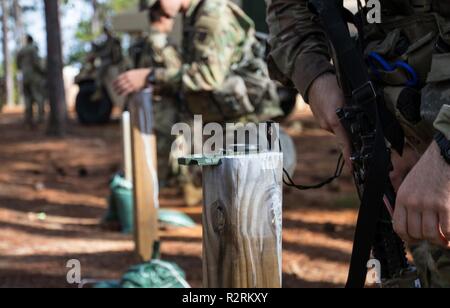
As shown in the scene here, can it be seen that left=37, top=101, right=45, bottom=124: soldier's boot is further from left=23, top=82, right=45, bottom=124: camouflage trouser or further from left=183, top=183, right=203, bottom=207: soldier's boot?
left=183, top=183, right=203, bottom=207: soldier's boot

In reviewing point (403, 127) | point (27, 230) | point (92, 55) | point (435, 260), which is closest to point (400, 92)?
point (403, 127)

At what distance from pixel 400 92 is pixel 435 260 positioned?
56cm

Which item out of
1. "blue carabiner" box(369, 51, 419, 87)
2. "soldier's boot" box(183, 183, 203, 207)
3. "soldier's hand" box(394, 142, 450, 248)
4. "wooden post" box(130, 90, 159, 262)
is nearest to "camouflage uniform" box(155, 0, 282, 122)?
"wooden post" box(130, 90, 159, 262)

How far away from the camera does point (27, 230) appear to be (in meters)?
6.07

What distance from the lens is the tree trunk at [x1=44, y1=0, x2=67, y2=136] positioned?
1301 centimetres

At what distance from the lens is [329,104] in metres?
1.88

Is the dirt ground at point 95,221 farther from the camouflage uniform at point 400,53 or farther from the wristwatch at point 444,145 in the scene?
the wristwatch at point 444,145

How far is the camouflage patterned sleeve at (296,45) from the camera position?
6.61 feet

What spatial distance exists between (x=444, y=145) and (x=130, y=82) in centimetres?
339

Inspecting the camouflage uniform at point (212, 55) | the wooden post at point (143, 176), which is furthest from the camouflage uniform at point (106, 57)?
the wooden post at point (143, 176)

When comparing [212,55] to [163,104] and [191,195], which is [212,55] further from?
[191,195]
